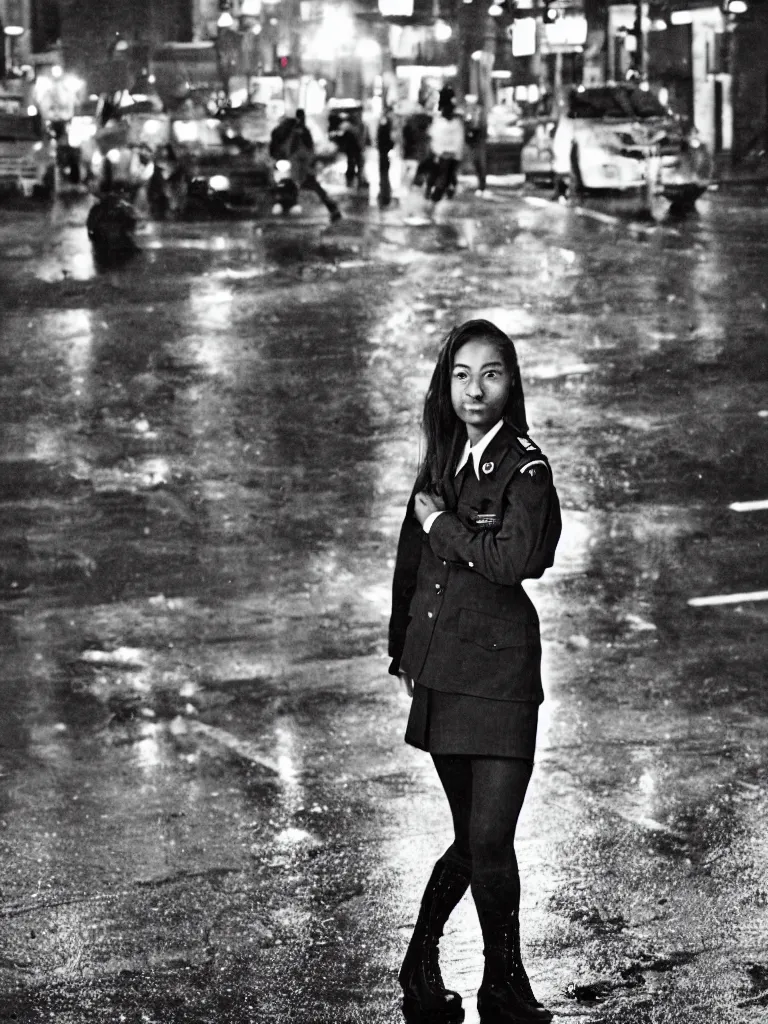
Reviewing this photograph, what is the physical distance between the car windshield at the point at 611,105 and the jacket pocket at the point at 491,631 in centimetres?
3259

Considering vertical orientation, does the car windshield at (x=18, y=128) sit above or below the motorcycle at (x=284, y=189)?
above

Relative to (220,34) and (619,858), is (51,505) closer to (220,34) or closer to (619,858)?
(619,858)

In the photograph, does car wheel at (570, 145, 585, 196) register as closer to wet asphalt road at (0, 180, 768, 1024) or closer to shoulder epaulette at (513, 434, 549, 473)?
wet asphalt road at (0, 180, 768, 1024)

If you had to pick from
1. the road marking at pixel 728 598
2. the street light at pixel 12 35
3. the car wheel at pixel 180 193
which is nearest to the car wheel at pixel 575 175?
the car wheel at pixel 180 193

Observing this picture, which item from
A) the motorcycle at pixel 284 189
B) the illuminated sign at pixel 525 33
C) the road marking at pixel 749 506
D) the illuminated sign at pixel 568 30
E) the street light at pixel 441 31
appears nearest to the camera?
the road marking at pixel 749 506

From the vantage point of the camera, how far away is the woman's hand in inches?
185

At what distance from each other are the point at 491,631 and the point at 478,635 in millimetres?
37

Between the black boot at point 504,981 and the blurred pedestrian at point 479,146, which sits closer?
the black boot at point 504,981

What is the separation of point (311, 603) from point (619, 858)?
3958 millimetres

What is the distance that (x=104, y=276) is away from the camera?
22.8m

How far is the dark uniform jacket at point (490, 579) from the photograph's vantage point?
4559mm

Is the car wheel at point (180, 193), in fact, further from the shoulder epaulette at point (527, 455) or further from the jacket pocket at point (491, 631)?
the jacket pocket at point (491, 631)

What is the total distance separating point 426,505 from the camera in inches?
185

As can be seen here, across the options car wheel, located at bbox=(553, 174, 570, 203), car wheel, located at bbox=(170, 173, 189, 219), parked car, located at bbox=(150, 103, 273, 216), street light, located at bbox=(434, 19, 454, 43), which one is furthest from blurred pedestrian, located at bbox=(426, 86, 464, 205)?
street light, located at bbox=(434, 19, 454, 43)
